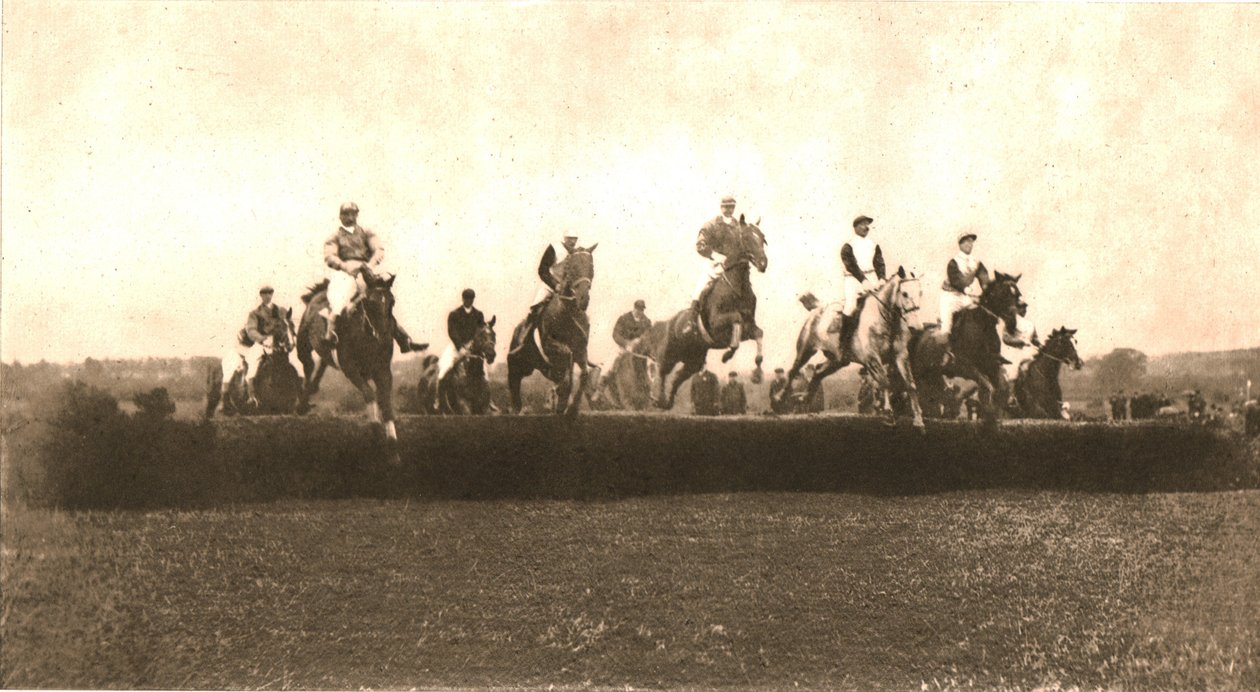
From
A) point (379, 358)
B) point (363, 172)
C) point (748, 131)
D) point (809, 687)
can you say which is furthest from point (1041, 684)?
point (363, 172)

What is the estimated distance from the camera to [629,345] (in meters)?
7.36

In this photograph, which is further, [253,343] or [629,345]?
[629,345]

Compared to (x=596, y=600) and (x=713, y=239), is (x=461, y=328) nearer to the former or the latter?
(x=713, y=239)

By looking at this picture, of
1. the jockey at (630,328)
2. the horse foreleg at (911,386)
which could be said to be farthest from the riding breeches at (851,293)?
the jockey at (630,328)

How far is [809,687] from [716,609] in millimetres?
740

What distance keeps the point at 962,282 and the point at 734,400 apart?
1.70 m

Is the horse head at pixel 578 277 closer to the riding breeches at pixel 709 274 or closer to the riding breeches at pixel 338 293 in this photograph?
the riding breeches at pixel 709 274

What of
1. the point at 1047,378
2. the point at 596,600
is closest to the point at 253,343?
the point at 596,600

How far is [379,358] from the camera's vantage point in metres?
7.24

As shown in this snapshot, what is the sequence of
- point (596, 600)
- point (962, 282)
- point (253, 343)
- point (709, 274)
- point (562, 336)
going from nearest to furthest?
point (596, 600)
point (253, 343)
point (562, 336)
point (709, 274)
point (962, 282)

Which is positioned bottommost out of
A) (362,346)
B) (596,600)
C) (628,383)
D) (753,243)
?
(596,600)

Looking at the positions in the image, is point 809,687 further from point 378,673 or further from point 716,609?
point 378,673

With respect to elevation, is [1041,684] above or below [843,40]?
below

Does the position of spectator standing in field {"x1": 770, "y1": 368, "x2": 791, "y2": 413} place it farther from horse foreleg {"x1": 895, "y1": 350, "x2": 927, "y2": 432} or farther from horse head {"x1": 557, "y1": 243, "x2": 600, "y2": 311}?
horse head {"x1": 557, "y1": 243, "x2": 600, "y2": 311}
